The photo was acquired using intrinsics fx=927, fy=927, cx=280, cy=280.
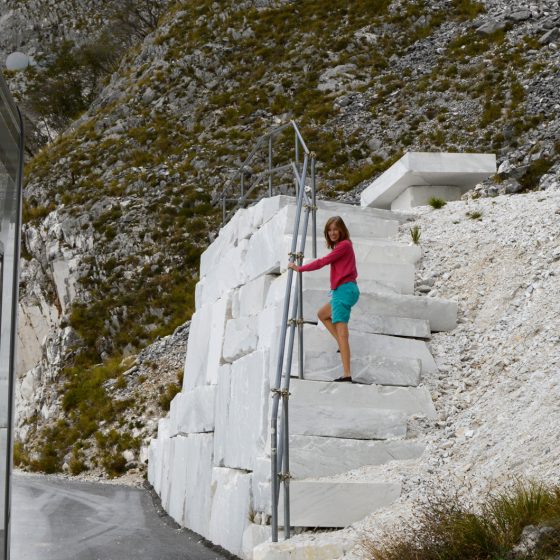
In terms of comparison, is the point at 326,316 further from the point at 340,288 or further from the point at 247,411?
the point at 247,411

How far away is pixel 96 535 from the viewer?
9.16 metres

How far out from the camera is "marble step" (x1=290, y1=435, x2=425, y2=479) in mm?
7211

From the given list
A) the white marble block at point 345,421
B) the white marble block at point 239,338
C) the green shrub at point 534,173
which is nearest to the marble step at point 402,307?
the white marble block at point 239,338

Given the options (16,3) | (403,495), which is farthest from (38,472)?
(16,3)

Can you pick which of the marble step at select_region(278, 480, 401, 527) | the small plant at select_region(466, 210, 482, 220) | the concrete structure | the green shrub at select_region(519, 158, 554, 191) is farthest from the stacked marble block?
the green shrub at select_region(519, 158, 554, 191)

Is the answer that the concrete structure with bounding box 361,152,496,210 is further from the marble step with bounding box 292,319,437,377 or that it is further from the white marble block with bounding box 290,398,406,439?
the white marble block with bounding box 290,398,406,439

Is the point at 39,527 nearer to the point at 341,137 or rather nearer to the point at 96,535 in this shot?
the point at 96,535

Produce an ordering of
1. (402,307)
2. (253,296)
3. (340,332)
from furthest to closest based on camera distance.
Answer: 1. (253,296)
2. (402,307)
3. (340,332)

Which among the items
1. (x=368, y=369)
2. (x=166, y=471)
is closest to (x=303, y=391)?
(x=368, y=369)

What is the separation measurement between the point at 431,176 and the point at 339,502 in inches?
245

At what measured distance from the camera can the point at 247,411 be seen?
8.42m

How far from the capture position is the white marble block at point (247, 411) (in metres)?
7.95

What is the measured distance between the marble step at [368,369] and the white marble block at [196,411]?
2.40 meters

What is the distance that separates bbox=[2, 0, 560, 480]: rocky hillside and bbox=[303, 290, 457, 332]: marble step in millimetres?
10242
